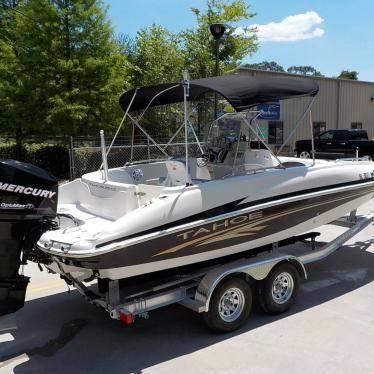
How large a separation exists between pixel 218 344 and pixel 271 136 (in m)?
24.3

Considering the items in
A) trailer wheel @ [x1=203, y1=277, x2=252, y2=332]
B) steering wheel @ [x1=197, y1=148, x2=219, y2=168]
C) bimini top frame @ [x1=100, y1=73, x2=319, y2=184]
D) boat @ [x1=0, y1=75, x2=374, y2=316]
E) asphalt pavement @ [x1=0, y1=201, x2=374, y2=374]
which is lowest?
asphalt pavement @ [x1=0, y1=201, x2=374, y2=374]

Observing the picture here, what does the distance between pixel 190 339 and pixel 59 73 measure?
12.5m

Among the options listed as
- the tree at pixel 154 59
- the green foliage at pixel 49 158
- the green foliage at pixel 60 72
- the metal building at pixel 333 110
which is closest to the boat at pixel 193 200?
the green foliage at pixel 60 72

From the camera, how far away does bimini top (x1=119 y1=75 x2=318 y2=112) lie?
193 inches

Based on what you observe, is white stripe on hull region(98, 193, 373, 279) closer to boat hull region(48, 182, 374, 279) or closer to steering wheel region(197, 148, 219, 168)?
boat hull region(48, 182, 374, 279)

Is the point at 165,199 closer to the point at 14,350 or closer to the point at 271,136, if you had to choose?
the point at 14,350

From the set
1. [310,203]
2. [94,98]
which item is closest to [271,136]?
[94,98]

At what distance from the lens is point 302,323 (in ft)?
16.4

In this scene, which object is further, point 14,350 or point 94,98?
point 94,98

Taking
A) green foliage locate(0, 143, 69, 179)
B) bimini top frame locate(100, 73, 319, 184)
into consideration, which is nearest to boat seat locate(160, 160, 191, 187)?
bimini top frame locate(100, 73, 319, 184)

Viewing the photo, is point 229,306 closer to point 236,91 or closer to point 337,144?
point 236,91

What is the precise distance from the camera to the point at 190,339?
186 inches

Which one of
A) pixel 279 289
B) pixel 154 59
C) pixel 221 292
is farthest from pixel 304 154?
pixel 221 292

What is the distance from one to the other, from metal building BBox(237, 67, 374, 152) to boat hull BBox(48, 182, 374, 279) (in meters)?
20.9
